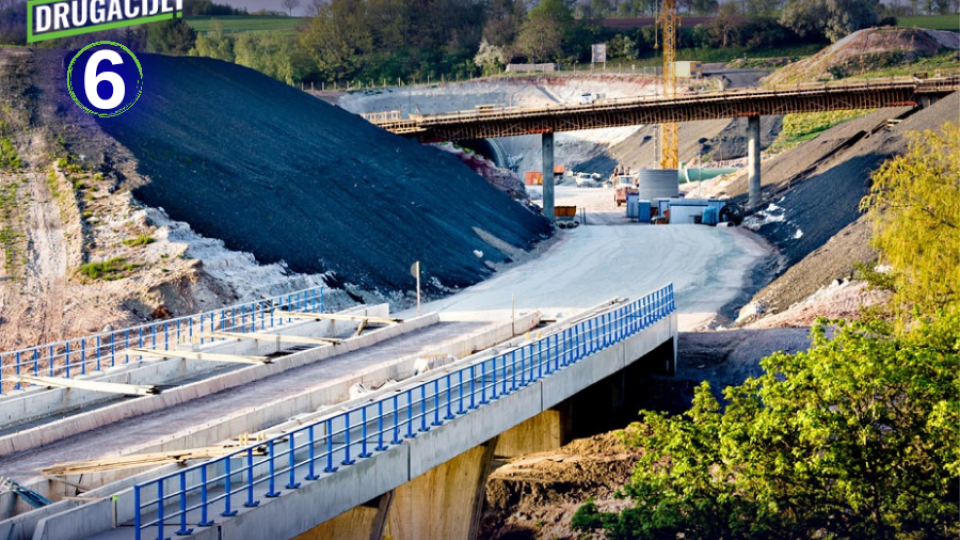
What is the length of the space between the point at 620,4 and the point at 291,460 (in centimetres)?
18428

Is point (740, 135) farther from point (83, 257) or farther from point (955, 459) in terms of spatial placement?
point (955, 459)

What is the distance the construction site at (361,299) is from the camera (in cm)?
1936

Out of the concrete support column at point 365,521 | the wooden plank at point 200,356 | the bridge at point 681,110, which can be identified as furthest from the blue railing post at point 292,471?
the bridge at point 681,110

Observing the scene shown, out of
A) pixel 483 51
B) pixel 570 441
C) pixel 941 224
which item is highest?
pixel 483 51

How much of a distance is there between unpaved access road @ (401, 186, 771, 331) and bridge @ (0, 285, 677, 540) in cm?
1033

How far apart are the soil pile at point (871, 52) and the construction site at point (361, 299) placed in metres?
27.0

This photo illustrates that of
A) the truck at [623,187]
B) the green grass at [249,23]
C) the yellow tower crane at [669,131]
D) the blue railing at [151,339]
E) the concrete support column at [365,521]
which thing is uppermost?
the green grass at [249,23]

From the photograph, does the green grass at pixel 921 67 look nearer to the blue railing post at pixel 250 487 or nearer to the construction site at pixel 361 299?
the construction site at pixel 361 299

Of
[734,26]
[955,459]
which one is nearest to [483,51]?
[734,26]

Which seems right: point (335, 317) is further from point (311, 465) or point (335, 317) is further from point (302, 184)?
point (302, 184)

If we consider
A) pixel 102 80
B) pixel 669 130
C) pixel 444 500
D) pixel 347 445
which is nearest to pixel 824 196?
pixel 102 80

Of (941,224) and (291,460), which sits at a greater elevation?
(941,224)

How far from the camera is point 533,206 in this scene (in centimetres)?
7306

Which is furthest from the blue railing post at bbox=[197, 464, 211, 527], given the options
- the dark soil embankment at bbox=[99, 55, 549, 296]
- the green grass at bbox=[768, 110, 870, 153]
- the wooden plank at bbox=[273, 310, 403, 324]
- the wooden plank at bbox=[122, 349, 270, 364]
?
the green grass at bbox=[768, 110, 870, 153]
